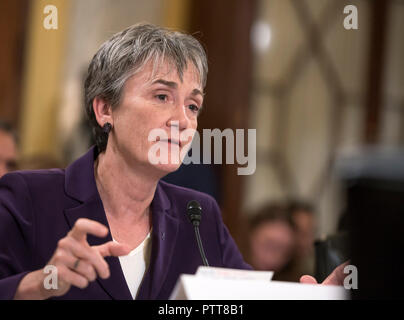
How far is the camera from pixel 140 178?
145 cm

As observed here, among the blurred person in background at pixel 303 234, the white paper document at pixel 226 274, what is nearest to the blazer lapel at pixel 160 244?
the white paper document at pixel 226 274

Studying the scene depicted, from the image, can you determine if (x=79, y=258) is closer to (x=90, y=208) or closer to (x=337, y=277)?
(x=90, y=208)

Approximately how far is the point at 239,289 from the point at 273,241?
1538 millimetres

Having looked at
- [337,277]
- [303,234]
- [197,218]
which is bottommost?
[303,234]

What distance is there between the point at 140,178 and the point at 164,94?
19 centimetres

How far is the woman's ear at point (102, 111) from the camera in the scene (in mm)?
1457

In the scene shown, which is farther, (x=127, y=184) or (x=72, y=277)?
(x=127, y=184)

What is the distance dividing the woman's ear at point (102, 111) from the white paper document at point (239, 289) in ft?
1.46

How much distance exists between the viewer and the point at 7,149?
1.97 metres

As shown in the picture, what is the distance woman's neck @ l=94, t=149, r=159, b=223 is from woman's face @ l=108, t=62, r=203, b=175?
0.10 ft

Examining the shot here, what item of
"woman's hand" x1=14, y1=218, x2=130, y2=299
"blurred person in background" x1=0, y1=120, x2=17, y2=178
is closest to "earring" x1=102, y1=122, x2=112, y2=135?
"woman's hand" x1=14, y1=218, x2=130, y2=299

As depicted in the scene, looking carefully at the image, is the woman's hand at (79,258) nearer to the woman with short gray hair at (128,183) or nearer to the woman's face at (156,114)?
the woman with short gray hair at (128,183)

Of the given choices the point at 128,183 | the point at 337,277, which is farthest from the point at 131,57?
the point at 337,277
